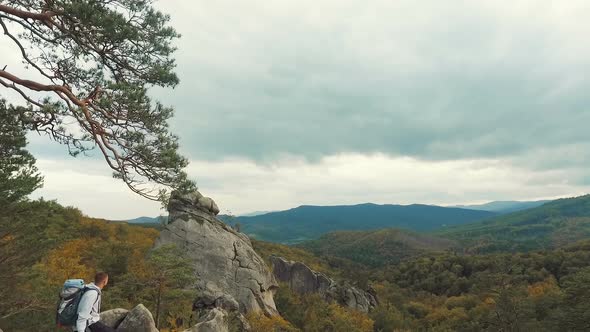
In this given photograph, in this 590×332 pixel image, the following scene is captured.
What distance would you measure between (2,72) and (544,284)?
123m

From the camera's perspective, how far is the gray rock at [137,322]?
12.4 metres

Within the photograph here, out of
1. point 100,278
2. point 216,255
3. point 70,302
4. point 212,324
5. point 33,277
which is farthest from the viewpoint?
point 216,255

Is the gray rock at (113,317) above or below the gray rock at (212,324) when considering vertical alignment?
above

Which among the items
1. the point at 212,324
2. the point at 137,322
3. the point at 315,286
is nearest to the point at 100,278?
the point at 137,322

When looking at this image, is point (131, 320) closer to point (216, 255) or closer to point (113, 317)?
point (113, 317)

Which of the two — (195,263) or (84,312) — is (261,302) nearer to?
(195,263)

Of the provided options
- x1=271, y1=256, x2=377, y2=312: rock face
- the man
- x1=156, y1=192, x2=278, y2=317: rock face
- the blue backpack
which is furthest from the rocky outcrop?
x1=271, y1=256, x2=377, y2=312: rock face

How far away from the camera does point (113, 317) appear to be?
12.8m

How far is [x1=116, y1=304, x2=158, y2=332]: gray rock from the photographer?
12422 mm

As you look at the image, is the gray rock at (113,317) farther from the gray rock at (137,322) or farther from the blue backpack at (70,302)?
the blue backpack at (70,302)

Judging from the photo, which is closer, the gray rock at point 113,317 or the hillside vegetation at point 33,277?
the gray rock at point 113,317

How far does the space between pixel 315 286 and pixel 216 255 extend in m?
54.4

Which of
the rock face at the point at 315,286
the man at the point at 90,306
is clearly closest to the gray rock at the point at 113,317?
the man at the point at 90,306

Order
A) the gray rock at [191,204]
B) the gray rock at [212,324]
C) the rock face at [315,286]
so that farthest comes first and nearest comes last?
the rock face at [315,286], the gray rock at [191,204], the gray rock at [212,324]
